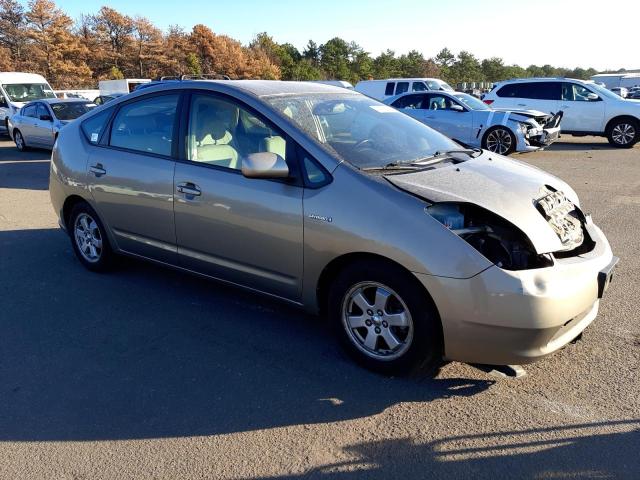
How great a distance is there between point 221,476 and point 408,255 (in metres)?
1.44

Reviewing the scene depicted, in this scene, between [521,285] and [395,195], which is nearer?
[521,285]

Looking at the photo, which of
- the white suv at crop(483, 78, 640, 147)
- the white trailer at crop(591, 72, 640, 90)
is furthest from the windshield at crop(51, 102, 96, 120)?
the white trailer at crop(591, 72, 640, 90)

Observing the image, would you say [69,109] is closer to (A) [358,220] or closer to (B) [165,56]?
(A) [358,220]

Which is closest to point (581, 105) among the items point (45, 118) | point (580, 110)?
point (580, 110)

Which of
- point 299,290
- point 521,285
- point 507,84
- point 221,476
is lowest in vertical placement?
point 221,476

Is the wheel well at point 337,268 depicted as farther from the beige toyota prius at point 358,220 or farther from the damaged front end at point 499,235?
the damaged front end at point 499,235

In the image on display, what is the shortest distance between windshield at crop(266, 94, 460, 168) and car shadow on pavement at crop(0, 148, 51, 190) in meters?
7.67

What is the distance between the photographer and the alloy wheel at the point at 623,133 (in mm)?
15359

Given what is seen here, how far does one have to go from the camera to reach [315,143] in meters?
3.52

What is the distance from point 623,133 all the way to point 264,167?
15156 mm

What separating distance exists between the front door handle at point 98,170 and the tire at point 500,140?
10620 millimetres

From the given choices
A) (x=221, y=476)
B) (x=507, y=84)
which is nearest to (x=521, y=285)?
(x=221, y=476)

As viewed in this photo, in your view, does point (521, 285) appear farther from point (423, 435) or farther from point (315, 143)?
point (315, 143)

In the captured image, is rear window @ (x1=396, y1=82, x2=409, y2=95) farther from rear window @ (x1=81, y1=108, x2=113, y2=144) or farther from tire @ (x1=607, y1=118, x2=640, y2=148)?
rear window @ (x1=81, y1=108, x2=113, y2=144)
